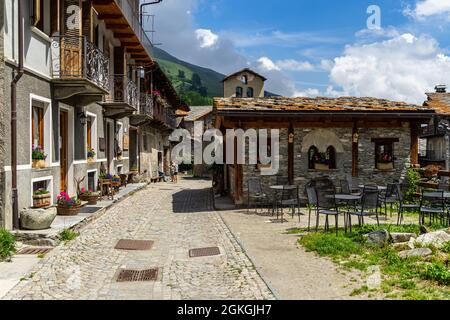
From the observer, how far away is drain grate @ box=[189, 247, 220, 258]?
792 cm

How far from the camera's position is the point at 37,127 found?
10.4 meters

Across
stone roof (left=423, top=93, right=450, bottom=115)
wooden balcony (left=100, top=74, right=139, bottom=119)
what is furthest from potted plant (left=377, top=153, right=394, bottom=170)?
stone roof (left=423, top=93, right=450, bottom=115)

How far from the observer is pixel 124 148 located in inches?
790

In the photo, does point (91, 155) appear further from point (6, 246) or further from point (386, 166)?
point (386, 166)

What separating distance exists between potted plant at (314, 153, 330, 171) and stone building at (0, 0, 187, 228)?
7406 millimetres

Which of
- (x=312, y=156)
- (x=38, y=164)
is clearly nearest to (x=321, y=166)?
(x=312, y=156)

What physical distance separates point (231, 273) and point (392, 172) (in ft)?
35.2

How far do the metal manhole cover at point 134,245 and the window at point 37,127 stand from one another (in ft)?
10.6

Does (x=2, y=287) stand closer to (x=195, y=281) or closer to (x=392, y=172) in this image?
(x=195, y=281)

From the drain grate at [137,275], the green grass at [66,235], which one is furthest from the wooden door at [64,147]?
the drain grate at [137,275]

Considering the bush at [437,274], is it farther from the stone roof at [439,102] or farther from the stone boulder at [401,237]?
the stone roof at [439,102]

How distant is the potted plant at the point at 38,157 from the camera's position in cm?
986

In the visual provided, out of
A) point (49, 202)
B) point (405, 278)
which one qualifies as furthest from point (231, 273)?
point (49, 202)

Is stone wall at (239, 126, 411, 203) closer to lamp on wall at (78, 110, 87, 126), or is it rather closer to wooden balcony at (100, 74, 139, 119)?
lamp on wall at (78, 110, 87, 126)
